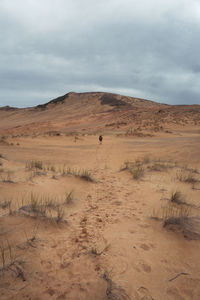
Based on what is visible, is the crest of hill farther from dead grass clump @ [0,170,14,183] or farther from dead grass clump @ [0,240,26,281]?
dead grass clump @ [0,240,26,281]

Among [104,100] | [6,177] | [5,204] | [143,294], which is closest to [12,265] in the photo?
[143,294]

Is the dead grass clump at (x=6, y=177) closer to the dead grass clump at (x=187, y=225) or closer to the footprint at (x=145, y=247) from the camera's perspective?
the footprint at (x=145, y=247)

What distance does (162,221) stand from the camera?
2928mm

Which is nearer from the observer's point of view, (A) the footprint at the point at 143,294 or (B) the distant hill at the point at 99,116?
(A) the footprint at the point at 143,294

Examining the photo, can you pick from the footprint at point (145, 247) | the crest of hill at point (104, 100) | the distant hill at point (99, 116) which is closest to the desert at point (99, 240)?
the footprint at point (145, 247)

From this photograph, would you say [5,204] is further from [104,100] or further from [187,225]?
[104,100]

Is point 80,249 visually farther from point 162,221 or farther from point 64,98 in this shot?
point 64,98

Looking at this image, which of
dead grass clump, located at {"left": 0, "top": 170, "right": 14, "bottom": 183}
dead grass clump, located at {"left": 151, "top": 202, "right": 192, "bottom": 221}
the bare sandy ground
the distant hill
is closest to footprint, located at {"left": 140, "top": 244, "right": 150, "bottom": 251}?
the bare sandy ground

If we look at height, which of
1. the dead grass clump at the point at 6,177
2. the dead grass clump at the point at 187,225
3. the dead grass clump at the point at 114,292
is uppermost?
the dead grass clump at the point at 6,177

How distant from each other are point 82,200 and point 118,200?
0.81m

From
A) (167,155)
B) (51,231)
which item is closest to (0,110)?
(167,155)

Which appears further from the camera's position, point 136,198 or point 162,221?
point 136,198

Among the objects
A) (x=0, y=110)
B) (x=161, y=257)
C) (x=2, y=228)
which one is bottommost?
(x=161, y=257)

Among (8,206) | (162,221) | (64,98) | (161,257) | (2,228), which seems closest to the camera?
(161,257)
